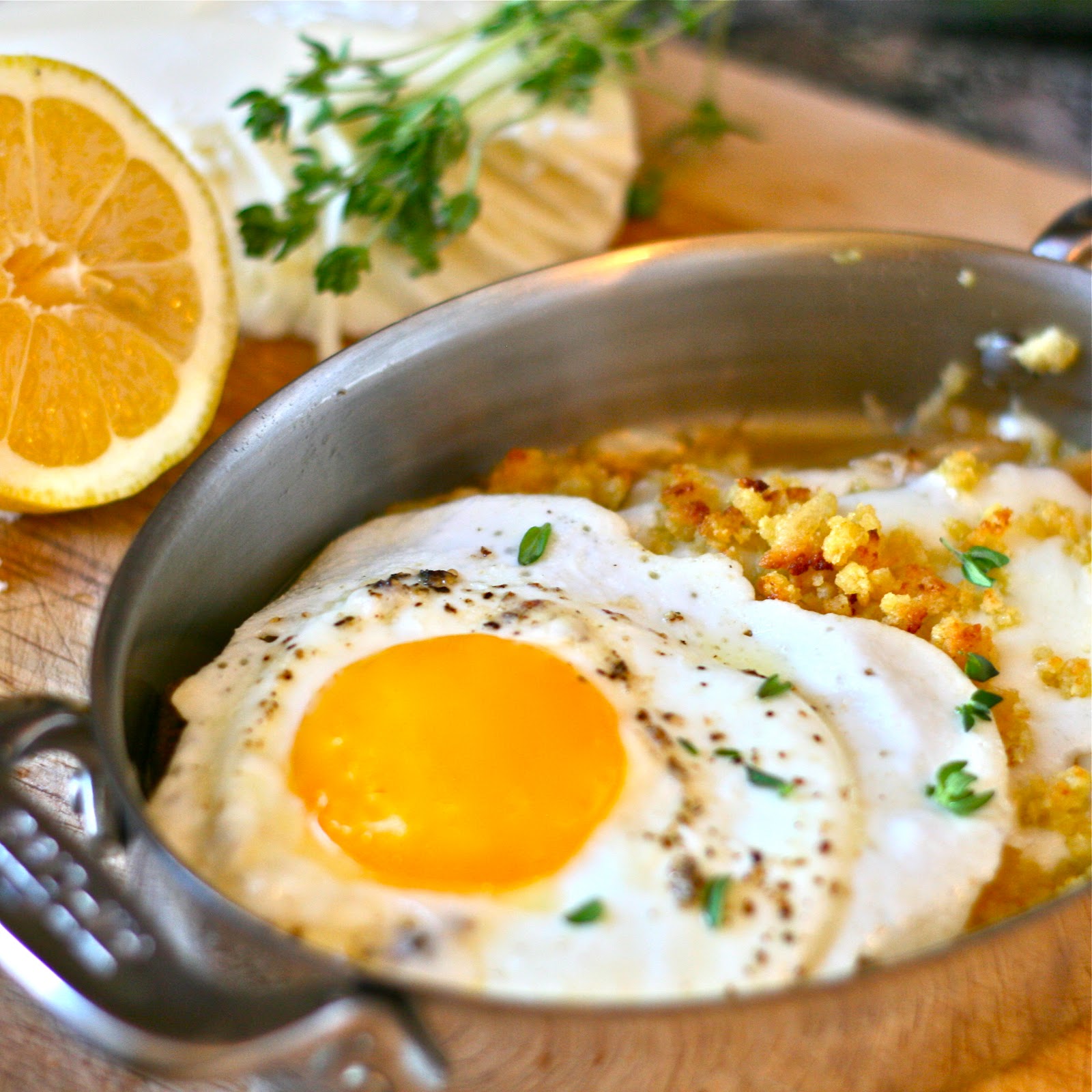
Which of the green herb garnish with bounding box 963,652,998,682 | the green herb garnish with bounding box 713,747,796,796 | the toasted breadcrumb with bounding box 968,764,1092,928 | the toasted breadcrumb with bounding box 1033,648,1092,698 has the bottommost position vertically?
the toasted breadcrumb with bounding box 968,764,1092,928

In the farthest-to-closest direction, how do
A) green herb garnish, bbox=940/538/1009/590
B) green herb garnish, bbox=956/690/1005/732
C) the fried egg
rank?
green herb garnish, bbox=940/538/1009/590 → green herb garnish, bbox=956/690/1005/732 → the fried egg

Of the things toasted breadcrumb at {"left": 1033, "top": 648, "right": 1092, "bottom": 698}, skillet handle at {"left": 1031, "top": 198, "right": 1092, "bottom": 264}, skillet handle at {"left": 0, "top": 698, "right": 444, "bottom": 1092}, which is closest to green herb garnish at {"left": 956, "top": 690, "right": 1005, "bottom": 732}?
toasted breadcrumb at {"left": 1033, "top": 648, "right": 1092, "bottom": 698}

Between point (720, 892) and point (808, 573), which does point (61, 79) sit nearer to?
point (808, 573)

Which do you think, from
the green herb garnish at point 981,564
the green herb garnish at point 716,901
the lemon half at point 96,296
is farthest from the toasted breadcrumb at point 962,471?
the lemon half at point 96,296

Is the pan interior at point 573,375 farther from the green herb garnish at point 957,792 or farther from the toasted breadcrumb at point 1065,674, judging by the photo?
the green herb garnish at point 957,792

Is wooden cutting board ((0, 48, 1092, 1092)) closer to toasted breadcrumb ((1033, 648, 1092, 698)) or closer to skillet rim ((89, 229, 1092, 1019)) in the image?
skillet rim ((89, 229, 1092, 1019))

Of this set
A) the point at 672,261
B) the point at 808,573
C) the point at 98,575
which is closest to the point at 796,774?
the point at 808,573

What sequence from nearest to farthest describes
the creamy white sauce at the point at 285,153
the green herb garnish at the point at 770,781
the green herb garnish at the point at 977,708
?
the green herb garnish at the point at 770,781 < the green herb garnish at the point at 977,708 < the creamy white sauce at the point at 285,153
